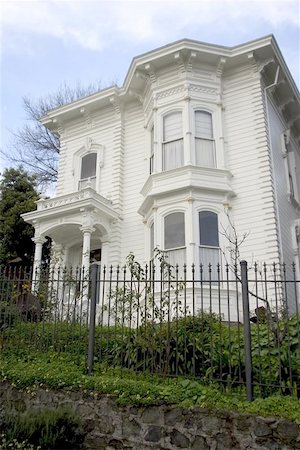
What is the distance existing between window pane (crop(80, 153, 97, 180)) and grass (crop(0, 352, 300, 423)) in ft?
30.9

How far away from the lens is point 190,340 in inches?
240

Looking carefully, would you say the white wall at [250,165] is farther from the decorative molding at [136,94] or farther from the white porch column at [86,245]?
the white porch column at [86,245]

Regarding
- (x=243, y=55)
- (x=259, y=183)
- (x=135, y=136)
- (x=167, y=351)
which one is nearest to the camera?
(x=167, y=351)

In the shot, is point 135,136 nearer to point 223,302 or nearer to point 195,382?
point 223,302

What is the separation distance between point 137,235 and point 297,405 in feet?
30.4

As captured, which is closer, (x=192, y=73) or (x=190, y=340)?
(x=190, y=340)

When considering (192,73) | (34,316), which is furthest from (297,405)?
(192,73)

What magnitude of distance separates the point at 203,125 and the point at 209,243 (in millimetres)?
4015

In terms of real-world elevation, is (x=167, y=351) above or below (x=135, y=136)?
below

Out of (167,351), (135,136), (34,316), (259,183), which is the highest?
(135,136)

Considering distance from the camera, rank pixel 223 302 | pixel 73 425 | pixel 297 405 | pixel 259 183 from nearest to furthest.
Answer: pixel 297 405, pixel 73 425, pixel 223 302, pixel 259 183

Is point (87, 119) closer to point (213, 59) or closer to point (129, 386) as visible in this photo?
point (213, 59)

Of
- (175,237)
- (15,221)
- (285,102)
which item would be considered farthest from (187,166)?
(15,221)

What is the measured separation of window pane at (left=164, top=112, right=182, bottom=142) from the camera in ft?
43.5
